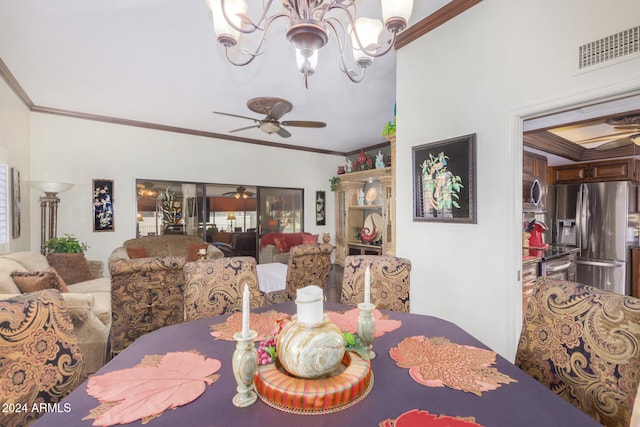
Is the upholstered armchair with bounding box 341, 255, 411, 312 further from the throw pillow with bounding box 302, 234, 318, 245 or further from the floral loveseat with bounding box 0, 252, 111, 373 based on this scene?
the throw pillow with bounding box 302, 234, 318, 245

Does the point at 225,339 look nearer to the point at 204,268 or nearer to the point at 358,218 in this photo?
the point at 204,268

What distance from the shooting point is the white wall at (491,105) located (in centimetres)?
164

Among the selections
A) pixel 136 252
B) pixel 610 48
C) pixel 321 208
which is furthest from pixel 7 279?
pixel 321 208

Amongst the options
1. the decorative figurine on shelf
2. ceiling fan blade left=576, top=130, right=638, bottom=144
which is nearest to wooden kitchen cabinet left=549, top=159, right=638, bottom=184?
ceiling fan blade left=576, top=130, right=638, bottom=144

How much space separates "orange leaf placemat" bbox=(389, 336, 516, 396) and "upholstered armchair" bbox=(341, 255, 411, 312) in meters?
0.62

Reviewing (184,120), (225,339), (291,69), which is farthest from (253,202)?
(225,339)

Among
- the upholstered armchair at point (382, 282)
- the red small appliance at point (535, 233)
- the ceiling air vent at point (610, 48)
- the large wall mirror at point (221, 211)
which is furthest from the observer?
the large wall mirror at point (221, 211)

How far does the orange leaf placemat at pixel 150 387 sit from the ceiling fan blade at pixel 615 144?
5.49 m

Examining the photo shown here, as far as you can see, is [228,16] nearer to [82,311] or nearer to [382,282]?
[382,282]

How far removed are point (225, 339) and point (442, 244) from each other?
1807mm

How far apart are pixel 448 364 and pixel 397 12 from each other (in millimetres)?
1555

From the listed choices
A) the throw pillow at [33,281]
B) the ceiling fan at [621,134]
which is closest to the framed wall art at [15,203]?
the throw pillow at [33,281]

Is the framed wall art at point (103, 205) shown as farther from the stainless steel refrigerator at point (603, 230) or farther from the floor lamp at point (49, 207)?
the stainless steel refrigerator at point (603, 230)

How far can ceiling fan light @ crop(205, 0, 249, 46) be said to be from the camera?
1389 mm
